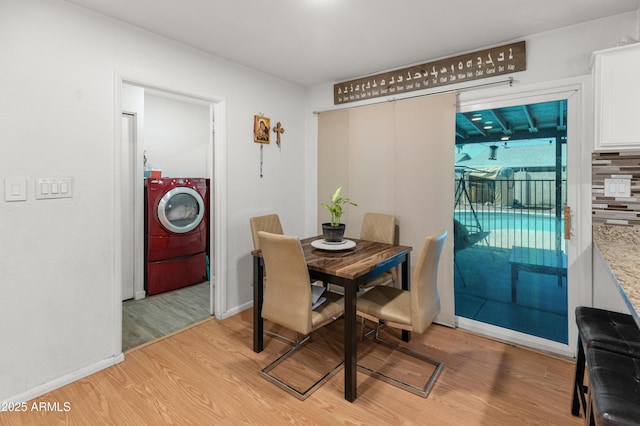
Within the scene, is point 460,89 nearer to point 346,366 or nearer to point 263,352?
point 346,366

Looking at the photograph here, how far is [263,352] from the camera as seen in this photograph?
246 cm

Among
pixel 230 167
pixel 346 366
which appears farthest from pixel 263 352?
pixel 230 167

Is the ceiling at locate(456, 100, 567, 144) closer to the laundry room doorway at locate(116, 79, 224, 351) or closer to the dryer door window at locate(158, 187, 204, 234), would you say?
the laundry room doorway at locate(116, 79, 224, 351)

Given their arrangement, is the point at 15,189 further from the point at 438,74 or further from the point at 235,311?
the point at 438,74

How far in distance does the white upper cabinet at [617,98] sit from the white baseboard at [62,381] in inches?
139

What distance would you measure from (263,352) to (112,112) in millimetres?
2058

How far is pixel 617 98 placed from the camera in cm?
189

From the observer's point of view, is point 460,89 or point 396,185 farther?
point 396,185

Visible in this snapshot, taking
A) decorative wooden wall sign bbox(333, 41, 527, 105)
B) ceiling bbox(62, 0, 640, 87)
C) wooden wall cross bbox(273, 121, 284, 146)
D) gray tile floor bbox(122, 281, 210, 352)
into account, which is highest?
ceiling bbox(62, 0, 640, 87)

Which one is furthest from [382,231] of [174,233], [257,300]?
[174,233]

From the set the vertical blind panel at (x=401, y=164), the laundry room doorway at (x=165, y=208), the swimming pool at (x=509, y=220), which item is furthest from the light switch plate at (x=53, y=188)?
the swimming pool at (x=509, y=220)

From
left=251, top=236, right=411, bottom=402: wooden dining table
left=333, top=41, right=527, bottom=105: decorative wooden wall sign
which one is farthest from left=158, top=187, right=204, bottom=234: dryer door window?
left=333, top=41, right=527, bottom=105: decorative wooden wall sign

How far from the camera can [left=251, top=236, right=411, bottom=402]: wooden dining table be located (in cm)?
191

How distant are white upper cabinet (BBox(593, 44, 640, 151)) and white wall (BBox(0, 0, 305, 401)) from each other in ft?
9.73
